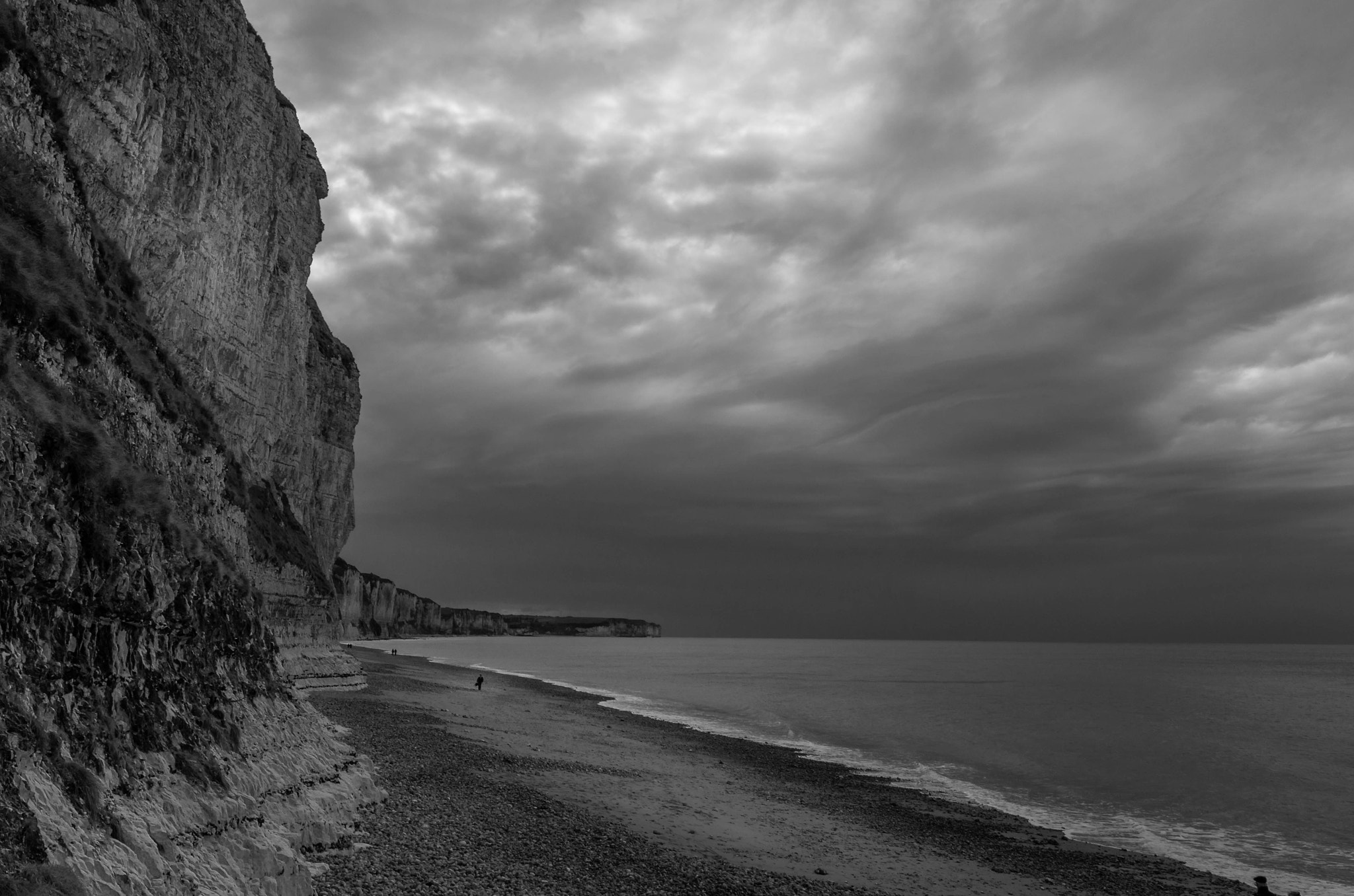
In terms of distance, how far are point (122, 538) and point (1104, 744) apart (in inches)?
2134

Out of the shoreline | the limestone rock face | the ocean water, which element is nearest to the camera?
the shoreline

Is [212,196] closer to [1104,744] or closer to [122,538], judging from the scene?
[122,538]

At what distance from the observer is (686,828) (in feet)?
74.5

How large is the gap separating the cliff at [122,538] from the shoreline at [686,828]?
2.35 metres

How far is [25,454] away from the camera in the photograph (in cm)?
1052

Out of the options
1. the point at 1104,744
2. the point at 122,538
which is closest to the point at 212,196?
the point at 122,538

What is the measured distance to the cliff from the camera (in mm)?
9719

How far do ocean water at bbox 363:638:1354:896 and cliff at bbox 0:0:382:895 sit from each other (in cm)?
2564

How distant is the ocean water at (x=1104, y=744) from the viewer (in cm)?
2833

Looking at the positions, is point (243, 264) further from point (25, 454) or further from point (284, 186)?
point (25, 454)

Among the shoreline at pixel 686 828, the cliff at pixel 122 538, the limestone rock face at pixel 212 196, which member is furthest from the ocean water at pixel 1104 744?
the limestone rock face at pixel 212 196

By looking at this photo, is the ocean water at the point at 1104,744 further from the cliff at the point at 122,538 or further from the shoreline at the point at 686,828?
the cliff at the point at 122,538

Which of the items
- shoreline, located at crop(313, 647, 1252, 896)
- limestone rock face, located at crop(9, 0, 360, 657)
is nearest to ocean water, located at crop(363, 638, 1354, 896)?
shoreline, located at crop(313, 647, 1252, 896)

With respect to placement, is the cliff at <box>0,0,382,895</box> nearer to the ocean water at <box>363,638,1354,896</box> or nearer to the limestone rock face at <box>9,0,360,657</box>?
the limestone rock face at <box>9,0,360,657</box>
